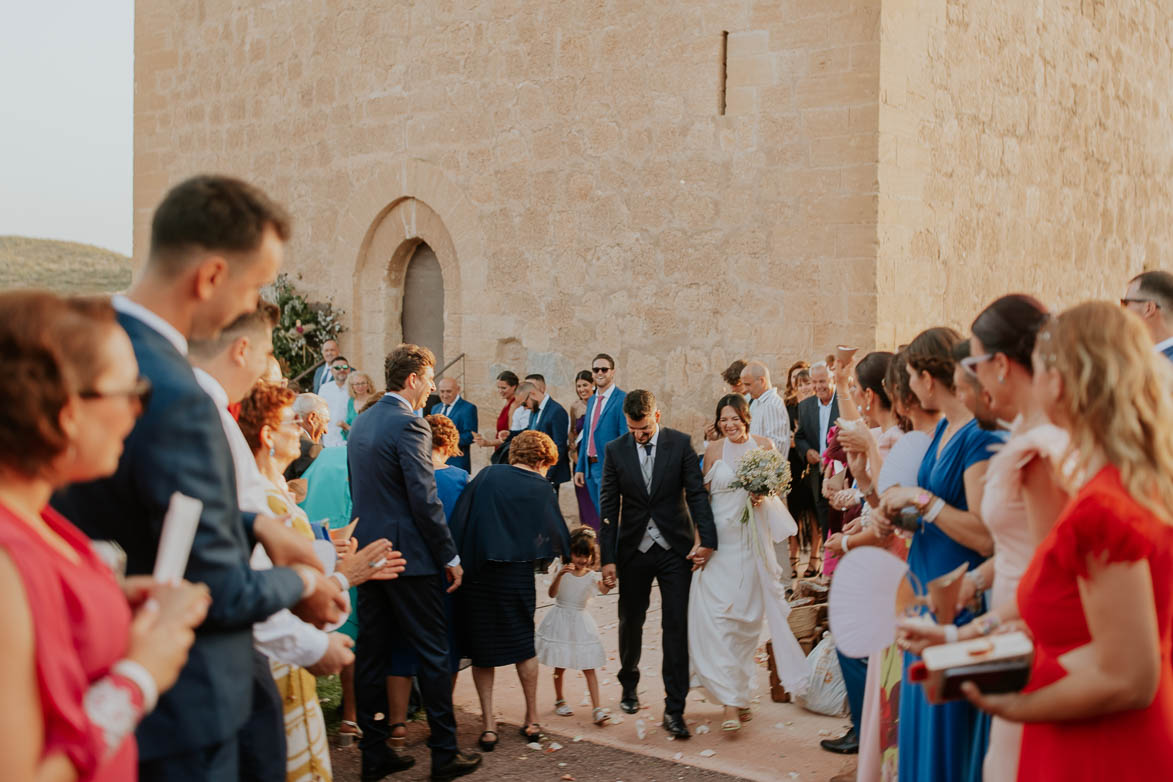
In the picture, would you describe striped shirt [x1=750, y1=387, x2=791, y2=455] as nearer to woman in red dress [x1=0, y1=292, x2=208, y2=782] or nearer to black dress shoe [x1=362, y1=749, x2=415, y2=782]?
black dress shoe [x1=362, y1=749, x2=415, y2=782]

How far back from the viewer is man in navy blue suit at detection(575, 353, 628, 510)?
30.8 ft

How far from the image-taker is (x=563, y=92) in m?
11.2

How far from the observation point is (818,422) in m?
8.91

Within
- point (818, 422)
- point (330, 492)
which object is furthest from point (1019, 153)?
point (330, 492)

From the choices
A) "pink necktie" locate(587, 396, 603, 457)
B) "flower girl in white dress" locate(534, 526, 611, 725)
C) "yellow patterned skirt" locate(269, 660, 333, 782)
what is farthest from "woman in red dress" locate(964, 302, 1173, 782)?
"pink necktie" locate(587, 396, 603, 457)

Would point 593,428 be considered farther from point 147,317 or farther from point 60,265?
point 60,265

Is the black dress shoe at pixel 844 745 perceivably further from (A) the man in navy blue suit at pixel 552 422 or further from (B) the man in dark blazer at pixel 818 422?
(A) the man in navy blue suit at pixel 552 422

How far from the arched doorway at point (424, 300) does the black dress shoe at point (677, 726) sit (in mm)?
7883

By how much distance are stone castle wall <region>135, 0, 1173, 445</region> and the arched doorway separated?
0.21 m

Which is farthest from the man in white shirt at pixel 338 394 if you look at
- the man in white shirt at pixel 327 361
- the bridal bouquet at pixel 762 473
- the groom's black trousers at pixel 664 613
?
the bridal bouquet at pixel 762 473

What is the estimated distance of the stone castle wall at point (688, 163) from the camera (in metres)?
9.59

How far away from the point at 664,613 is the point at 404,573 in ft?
4.95

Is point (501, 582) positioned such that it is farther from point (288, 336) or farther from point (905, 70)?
point (288, 336)

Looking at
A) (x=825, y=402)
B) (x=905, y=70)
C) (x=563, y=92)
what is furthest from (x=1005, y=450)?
(x=563, y=92)
